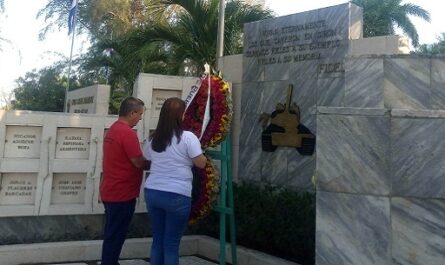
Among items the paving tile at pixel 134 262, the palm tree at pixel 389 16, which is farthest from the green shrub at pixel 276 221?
the palm tree at pixel 389 16

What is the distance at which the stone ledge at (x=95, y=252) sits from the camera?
509cm

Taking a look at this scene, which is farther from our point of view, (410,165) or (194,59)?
(194,59)

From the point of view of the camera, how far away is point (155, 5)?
29.0ft

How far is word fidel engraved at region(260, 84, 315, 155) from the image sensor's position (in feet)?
18.5

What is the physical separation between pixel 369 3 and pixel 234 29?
532 inches

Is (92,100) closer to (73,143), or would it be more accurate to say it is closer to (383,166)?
(73,143)

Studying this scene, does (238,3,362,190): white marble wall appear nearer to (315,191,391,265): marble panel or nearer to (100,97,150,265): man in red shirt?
(100,97,150,265): man in red shirt

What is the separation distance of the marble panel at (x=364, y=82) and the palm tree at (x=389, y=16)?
54.9 feet

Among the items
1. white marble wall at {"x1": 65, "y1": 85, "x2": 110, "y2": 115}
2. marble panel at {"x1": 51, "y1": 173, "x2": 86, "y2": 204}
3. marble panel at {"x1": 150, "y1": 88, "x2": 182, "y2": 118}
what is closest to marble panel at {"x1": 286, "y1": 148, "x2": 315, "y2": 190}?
marble panel at {"x1": 150, "y1": 88, "x2": 182, "y2": 118}

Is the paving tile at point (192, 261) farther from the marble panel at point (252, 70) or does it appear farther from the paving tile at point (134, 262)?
the marble panel at point (252, 70)

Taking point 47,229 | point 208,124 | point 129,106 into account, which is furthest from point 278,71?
point 47,229

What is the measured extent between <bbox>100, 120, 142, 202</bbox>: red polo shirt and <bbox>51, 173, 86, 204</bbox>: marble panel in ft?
4.70

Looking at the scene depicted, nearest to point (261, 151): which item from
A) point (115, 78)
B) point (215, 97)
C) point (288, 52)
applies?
point (288, 52)

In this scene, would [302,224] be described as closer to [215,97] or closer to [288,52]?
[215,97]
